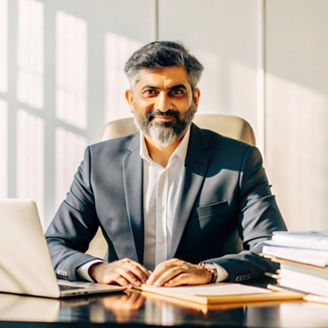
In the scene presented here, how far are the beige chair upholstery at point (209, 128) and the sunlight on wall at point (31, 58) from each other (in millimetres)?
871

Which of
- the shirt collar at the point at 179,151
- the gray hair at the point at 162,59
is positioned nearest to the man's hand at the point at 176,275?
the shirt collar at the point at 179,151

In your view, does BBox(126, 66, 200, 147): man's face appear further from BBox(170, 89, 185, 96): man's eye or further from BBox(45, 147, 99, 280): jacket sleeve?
BBox(45, 147, 99, 280): jacket sleeve

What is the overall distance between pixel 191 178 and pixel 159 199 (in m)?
0.14

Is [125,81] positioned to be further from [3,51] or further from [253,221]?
[253,221]

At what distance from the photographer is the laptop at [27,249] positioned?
1188 millimetres

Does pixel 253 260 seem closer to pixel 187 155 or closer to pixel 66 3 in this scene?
pixel 187 155

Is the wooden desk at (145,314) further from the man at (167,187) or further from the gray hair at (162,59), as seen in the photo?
the gray hair at (162,59)

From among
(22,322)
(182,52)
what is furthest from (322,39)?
(22,322)

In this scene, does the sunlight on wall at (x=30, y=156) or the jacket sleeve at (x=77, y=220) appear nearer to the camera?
the jacket sleeve at (x=77, y=220)

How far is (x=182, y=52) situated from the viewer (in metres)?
2.06

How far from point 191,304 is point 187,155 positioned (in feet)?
3.23

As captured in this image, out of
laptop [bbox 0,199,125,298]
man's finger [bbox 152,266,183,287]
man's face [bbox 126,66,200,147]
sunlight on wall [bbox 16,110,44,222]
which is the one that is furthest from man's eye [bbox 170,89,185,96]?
sunlight on wall [bbox 16,110,44,222]

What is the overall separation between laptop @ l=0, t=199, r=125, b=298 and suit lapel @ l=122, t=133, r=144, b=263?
2.40ft

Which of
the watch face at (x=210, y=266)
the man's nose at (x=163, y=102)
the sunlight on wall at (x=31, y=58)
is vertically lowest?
the watch face at (x=210, y=266)
